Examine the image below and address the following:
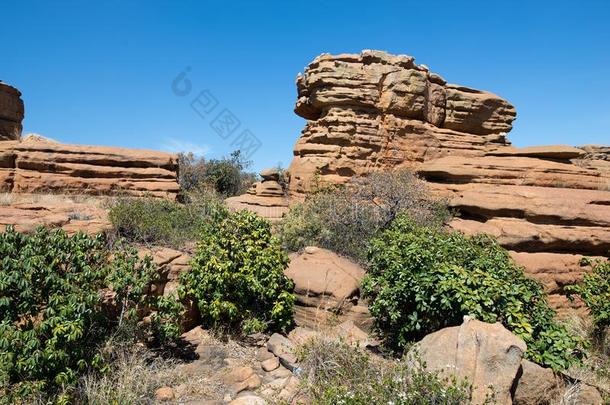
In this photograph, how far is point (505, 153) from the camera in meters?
13.5

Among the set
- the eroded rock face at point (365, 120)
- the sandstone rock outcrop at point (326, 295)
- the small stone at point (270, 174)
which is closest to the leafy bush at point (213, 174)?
the small stone at point (270, 174)

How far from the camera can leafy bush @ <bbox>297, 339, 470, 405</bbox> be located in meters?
3.54

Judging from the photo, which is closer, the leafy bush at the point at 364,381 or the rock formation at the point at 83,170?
the leafy bush at the point at 364,381

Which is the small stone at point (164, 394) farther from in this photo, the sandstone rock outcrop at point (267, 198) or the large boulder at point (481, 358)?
the sandstone rock outcrop at point (267, 198)

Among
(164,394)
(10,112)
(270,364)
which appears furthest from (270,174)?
(10,112)

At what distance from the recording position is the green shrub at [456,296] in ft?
15.1

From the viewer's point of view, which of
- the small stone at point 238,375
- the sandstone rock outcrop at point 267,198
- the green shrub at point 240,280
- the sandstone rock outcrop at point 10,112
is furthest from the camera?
the sandstone rock outcrop at point 10,112

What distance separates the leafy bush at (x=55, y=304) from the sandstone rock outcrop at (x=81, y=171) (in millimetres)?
8498

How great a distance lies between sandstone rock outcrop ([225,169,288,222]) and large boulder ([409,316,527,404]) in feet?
37.5

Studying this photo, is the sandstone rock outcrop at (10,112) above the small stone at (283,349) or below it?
above

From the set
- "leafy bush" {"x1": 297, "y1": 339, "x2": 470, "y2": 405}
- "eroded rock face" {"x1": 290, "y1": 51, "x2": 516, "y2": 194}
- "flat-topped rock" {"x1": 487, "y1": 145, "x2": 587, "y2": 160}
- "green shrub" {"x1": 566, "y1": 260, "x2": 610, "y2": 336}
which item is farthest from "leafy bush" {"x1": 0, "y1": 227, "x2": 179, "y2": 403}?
"flat-topped rock" {"x1": 487, "y1": 145, "x2": 587, "y2": 160}

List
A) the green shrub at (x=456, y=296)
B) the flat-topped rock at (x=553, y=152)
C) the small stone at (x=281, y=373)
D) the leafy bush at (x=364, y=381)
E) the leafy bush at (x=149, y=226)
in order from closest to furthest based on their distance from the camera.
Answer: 1. the leafy bush at (x=364, y=381)
2. the green shrub at (x=456, y=296)
3. the small stone at (x=281, y=373)
4. the leafy bush at (x=149, y=226)
5. the flat-topped rock at (x=553, y=152)

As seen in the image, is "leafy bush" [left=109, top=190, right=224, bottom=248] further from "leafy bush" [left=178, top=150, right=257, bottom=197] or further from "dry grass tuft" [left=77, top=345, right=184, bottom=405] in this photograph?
"leafy bush" [left=178, top=150, right=257, bottom=197]

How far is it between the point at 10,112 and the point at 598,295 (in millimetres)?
26685
